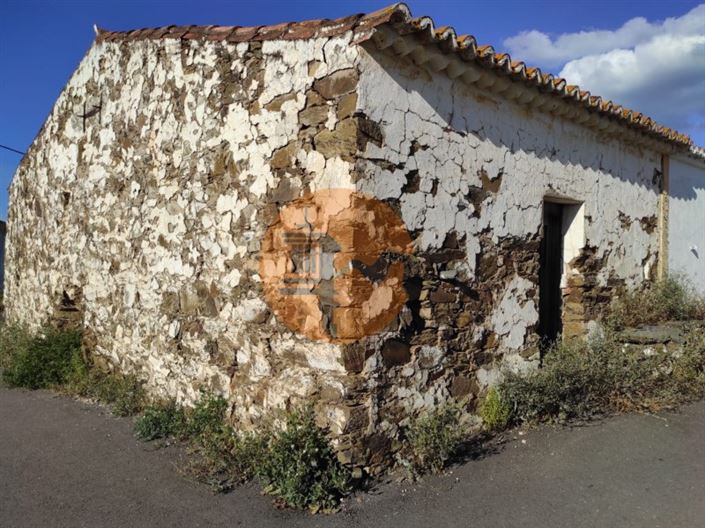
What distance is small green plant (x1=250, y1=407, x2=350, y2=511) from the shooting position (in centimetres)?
353

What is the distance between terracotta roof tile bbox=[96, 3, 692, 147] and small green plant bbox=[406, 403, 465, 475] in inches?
108

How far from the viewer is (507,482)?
12.5 feet

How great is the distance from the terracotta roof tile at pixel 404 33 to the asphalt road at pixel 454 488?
10.2ft

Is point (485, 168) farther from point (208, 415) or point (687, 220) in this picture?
point (687, 220)

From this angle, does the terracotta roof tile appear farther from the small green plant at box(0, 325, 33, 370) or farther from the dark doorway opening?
the small green plant at box(0, 325, 33, 370)

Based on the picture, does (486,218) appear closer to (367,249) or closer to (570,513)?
(367,249)

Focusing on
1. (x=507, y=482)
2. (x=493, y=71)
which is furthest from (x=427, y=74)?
(x=507, y=482)

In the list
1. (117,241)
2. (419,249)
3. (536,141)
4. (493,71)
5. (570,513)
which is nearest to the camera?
(570,513)

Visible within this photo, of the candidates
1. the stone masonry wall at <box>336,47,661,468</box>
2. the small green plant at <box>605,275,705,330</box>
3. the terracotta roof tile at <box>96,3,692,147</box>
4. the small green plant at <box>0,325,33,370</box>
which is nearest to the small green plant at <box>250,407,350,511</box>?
the stone masonry wall at <box>336,47,661,468</box>

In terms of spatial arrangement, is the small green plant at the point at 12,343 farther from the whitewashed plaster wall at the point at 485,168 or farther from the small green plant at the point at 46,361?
the whitewashed plaster wall at the point at 485,168

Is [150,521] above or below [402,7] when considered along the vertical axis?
Result: below

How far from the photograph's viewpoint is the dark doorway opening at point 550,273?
6.20 m

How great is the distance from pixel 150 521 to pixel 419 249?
8.61 ft

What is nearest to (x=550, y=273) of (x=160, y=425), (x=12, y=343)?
(x=160, y=425)
